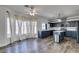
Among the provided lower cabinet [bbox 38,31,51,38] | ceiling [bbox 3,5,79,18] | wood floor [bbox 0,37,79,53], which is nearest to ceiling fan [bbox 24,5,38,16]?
ceiling [bbox 3,5,79,18]

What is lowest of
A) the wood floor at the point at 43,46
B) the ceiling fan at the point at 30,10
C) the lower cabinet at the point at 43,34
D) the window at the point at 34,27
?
the wood floor at the point at 43,46

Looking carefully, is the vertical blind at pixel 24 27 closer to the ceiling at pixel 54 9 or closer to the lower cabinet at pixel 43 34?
the lower cabinet at pixel 43 34

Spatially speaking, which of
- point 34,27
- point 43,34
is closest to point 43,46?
point 43,34

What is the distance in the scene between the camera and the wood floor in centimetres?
202

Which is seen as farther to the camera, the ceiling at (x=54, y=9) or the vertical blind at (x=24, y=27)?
the vertical blind at (x=24, y=27)

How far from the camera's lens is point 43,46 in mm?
2137

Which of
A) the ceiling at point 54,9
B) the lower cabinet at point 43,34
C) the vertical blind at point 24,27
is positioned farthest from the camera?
the lower cabinet at point 43,34

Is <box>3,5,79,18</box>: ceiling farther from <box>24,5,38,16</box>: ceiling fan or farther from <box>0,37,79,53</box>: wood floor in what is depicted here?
<box>0,37,79,53</box>: wood floor

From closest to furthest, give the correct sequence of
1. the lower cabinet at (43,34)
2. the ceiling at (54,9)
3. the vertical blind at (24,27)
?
the ceiling at (54,9) < the vertical blind at (24,27) < the lower cabinet at (43,34)

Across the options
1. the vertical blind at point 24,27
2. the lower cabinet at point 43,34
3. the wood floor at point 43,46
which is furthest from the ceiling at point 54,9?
the wood floor at point 43,46

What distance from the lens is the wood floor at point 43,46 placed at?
2016mm
